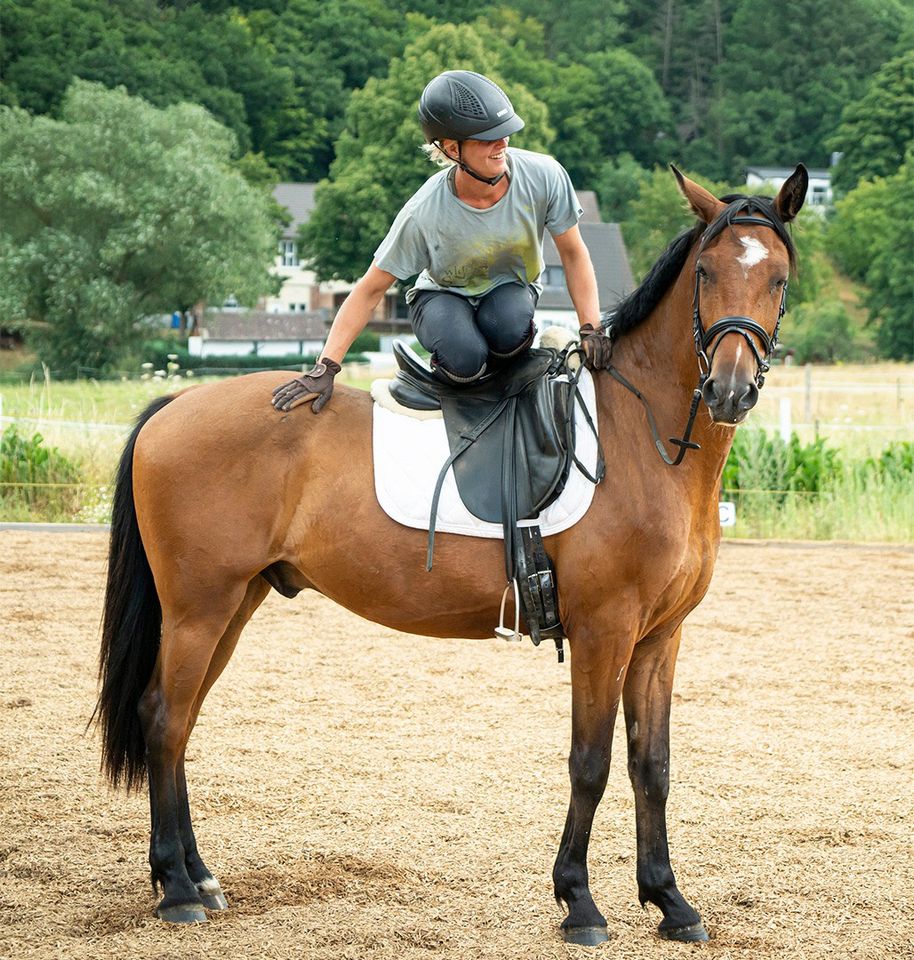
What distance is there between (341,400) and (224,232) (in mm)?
40572

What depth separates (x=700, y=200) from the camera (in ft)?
12.1

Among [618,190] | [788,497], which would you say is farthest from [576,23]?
[788,497]

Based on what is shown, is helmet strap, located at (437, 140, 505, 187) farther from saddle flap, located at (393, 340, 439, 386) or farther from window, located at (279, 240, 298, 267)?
Result: window, located at (279, 240, 298, 267)

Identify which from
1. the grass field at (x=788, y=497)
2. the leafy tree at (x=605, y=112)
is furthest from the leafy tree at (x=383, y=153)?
the grass field at (x=788, y=497)

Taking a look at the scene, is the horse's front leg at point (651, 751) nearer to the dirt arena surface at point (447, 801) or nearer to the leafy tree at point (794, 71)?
the dirt arena surface at point (447, 801)

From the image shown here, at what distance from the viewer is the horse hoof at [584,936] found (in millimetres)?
3734

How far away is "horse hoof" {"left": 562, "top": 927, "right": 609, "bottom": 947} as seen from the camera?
3734mm

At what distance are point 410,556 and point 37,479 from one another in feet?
30.4

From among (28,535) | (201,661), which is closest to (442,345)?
(201,661)

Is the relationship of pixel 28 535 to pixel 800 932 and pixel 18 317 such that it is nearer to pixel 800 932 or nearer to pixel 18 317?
pixel 800 932

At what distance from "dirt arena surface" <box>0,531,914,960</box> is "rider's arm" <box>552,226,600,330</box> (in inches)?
75.9

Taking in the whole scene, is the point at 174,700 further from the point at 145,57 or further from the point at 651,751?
the point at 145,57

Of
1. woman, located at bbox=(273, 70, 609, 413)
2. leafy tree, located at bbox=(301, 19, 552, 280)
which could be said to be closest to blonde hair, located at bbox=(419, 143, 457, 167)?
woman, located at bbox=(273, 70, 609, 413)

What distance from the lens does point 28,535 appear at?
11102 mm
